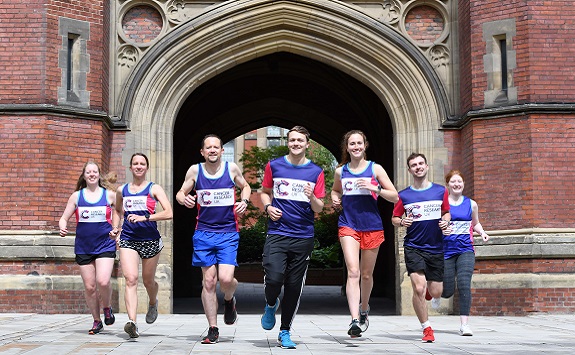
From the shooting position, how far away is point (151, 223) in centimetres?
800

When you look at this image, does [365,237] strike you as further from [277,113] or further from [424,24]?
[277,113]

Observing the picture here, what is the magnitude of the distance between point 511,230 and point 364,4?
13.4 ft

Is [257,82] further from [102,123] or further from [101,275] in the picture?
[101,275]

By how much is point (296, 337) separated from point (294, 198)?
159 cm

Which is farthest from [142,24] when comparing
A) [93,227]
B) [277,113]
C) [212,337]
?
[277,113]

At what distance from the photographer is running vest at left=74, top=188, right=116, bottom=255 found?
849cm

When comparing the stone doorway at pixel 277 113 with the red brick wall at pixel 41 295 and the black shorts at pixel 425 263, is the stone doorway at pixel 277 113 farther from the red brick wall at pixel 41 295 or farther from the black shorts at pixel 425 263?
the black shorts at pixel 425 263

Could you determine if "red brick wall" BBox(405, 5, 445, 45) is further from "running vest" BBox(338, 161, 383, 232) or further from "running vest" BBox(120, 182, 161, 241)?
"running vest" BBox(120, 182, 161, 241)

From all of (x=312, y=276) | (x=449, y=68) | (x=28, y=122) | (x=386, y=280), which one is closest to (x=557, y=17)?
(x=449, y=68)

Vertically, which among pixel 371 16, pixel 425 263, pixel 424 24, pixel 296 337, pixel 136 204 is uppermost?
pixel 371 16

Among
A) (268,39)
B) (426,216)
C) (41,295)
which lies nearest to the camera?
(426,216)

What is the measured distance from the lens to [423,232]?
7.83m

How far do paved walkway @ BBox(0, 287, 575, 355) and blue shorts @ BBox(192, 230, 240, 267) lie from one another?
67 centimetres

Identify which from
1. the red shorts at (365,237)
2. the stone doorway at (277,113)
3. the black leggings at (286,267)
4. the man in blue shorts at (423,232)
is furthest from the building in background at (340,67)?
the stone doorway at (277,113)
